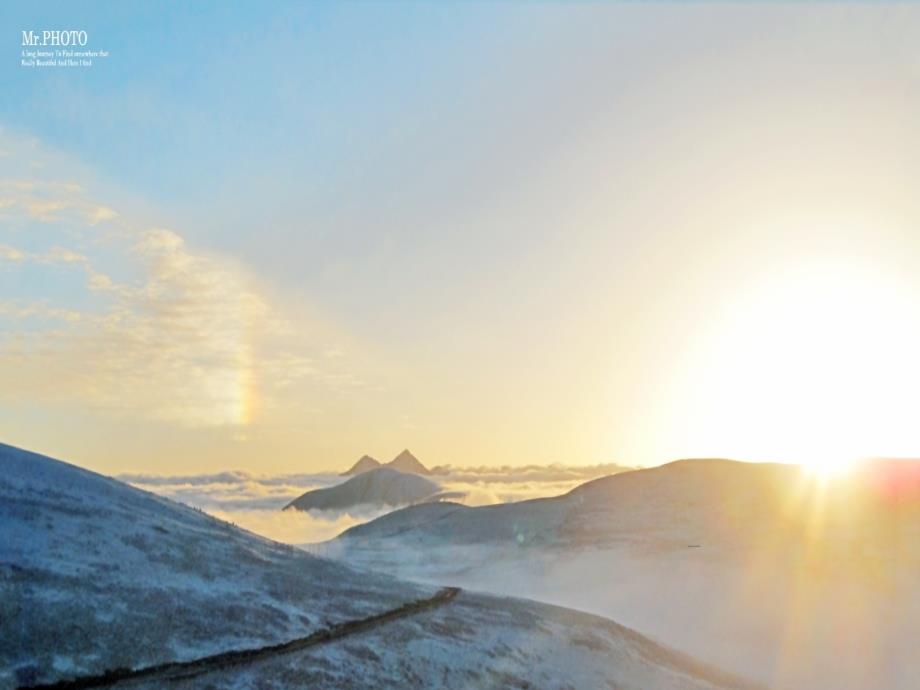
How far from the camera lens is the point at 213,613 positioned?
21812mm

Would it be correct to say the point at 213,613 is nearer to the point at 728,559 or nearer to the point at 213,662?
the point at 213,662

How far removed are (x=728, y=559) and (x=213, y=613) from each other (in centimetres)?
5073

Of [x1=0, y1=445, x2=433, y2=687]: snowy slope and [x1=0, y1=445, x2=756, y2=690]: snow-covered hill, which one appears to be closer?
[x1=0, y1=445, x2=433, y2=687]: snowy slope

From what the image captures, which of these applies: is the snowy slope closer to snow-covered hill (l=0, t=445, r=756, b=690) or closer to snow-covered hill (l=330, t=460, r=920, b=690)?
A: snow-covered hill (l=0, t=445, r=756, b=690)

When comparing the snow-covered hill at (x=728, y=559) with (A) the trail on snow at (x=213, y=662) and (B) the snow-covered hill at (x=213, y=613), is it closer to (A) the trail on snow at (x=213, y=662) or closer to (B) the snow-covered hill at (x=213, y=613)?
(B) the snow-covered hill at (x=213, y=613)

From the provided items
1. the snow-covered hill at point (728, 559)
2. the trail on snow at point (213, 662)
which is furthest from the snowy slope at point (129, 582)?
the snow-covered hill at point (728, 559)

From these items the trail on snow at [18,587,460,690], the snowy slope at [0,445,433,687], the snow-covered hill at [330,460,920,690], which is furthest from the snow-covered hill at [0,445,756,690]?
the snow-covered hill at [330,460,920,690]

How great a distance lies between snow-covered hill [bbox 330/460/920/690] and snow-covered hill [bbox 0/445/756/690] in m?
16.5

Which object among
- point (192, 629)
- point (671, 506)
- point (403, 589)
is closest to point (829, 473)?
point (671, 506)

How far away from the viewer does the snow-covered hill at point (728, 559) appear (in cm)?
4612

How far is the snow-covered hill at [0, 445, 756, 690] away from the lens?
18.6 m

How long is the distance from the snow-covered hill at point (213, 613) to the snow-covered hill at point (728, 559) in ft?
54.1

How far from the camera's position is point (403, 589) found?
32.7m

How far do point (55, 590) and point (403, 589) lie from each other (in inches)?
628
